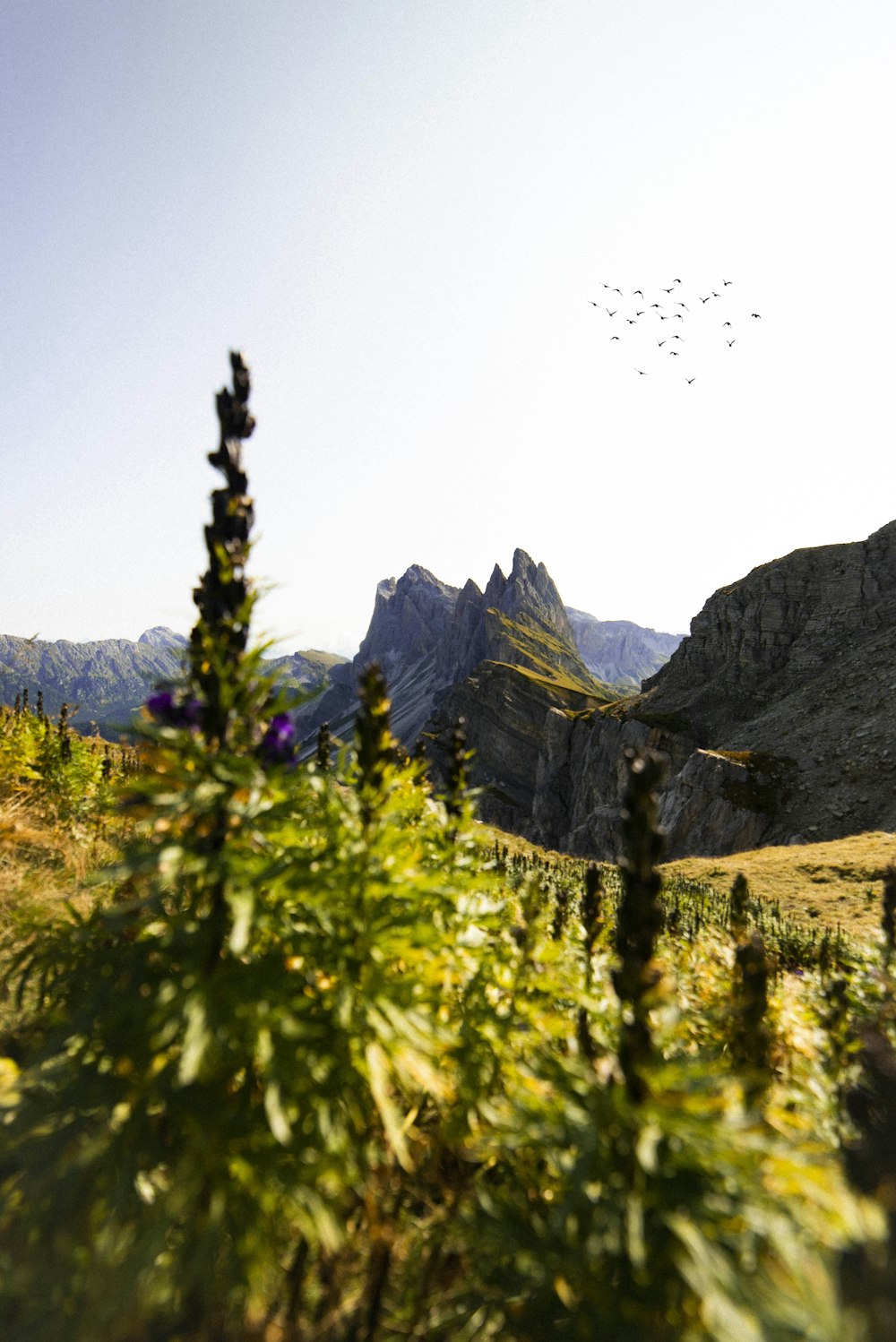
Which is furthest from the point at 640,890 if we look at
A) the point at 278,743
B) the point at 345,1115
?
the point at 278,743

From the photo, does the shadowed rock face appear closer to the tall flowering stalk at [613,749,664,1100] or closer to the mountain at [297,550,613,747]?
the tall flowering stalk at [613,749,664,1100]

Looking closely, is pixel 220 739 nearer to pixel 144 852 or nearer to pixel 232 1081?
pixel 144 852

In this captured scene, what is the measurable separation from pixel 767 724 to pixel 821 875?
115 feet

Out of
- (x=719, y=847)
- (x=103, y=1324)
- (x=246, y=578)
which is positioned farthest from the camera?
(x=719, y=847)

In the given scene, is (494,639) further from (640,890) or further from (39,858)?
(640,890)

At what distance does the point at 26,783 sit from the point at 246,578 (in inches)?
444

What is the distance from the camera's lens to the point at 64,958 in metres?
3.74

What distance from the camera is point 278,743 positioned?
380cm

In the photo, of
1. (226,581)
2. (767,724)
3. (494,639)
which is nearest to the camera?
(226,581)

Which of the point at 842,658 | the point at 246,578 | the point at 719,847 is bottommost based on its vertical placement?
the point at 719,847

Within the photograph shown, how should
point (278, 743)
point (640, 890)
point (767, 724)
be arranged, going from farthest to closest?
point (767, 724) → point (278, 743) → point (640, 890)

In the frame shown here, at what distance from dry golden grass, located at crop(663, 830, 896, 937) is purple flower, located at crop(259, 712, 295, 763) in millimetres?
17841

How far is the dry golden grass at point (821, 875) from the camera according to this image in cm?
1914

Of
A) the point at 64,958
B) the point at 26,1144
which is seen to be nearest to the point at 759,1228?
the point at 26,1144
